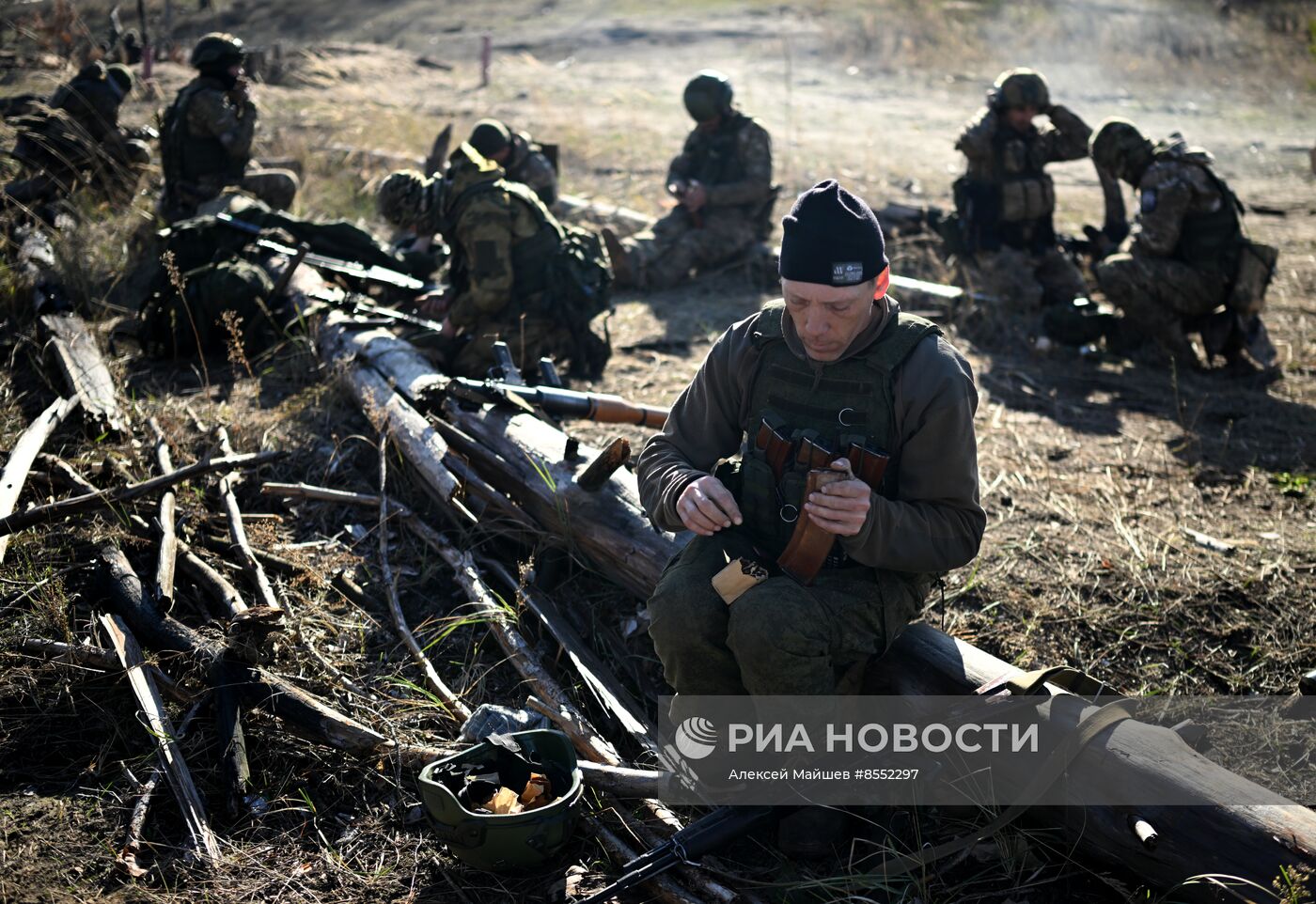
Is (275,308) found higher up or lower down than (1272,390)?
higher up

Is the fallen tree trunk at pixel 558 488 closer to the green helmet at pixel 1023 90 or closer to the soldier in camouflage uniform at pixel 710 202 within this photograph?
the soldier in camouflage uniform at pixel 710 202

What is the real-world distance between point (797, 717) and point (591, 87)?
1636 centimetres

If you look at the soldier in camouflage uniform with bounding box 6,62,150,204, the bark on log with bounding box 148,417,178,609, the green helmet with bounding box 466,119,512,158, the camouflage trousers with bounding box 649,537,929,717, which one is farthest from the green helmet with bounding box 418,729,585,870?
the soldier in camouflage uniform with bounding box 6,62,150,204

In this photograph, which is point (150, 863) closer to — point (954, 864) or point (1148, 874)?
point (954, 864)

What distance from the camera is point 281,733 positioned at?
351 cm

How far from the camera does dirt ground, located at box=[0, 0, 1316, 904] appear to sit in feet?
10.2

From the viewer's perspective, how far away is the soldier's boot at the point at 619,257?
8852 millimetres

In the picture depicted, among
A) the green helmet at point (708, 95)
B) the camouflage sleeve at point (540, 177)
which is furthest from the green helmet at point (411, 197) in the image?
the green helmet at point (708, 95)

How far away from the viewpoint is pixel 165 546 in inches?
163

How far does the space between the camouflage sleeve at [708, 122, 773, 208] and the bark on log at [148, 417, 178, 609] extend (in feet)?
18.5

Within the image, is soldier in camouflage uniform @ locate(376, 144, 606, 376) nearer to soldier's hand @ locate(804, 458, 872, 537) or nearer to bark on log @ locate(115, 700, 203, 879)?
bark on log @ locate(115, 700, 203, 879)

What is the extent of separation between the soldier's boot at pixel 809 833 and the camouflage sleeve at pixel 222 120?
829 centimetres

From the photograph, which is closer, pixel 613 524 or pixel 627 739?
pixel 627 739

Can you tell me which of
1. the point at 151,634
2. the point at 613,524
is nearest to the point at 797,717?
the point at 613,524
